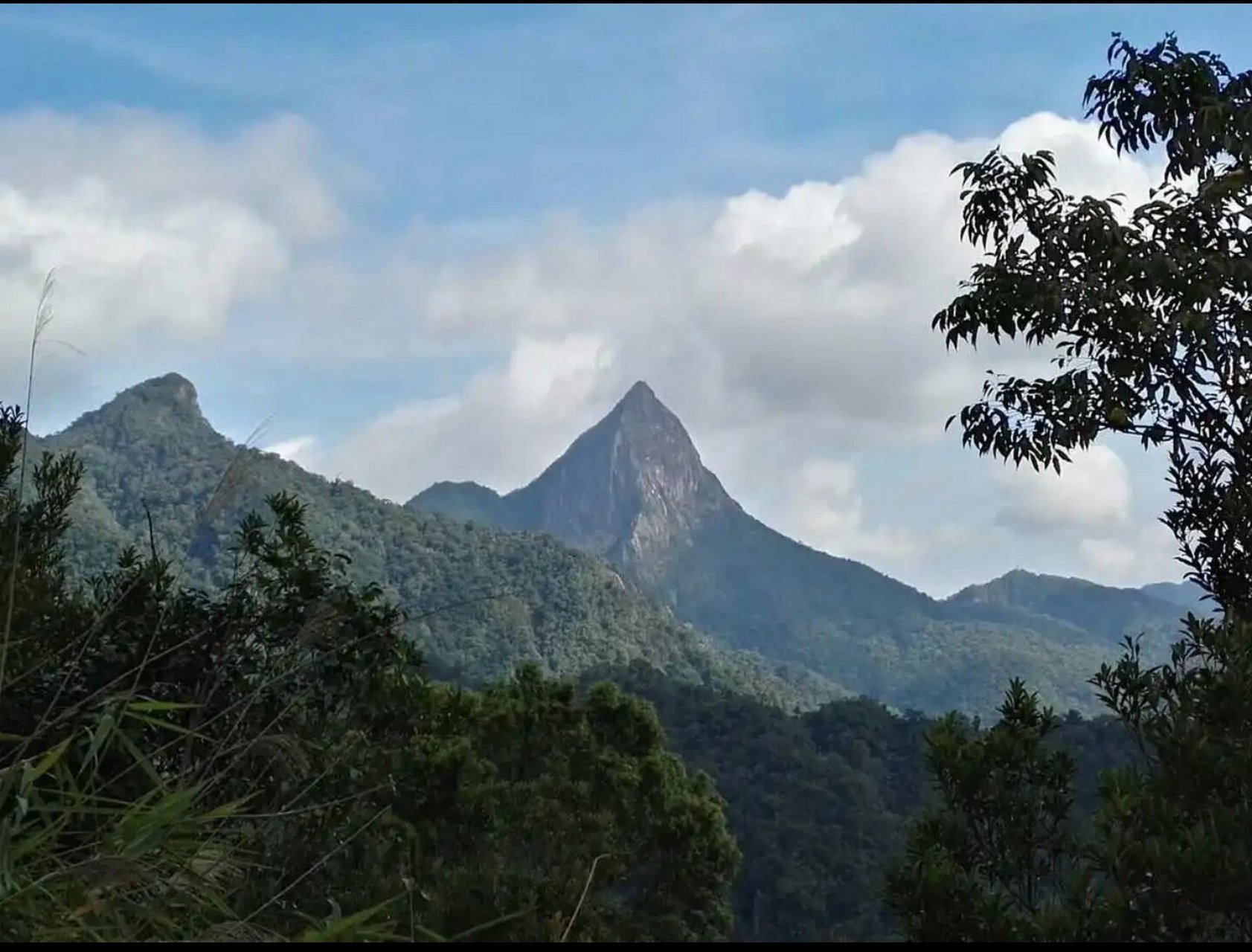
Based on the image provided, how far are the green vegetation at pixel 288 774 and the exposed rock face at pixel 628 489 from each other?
4197 inches

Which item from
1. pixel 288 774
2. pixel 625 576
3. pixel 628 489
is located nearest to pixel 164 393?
pixel 288 774

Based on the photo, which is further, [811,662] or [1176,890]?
[811,662]

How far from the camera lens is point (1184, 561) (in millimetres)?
3572

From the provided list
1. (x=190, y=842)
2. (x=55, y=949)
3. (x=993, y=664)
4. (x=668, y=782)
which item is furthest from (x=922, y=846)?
(x=993, y=664)

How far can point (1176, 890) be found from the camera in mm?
2492

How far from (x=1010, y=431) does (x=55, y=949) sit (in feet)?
10.3

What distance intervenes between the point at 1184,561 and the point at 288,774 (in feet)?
7.93

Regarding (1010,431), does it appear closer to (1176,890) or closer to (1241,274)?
(1241,274)

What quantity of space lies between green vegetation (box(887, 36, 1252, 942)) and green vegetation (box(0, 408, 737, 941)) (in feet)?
3.47

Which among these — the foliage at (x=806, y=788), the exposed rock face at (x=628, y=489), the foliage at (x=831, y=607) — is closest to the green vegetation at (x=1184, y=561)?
the foliage at (x=806, y=788)

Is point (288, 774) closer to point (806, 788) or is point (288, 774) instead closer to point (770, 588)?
point (806, 788)

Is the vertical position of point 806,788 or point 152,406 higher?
point 152,406

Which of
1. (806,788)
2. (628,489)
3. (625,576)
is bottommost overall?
(806,788)

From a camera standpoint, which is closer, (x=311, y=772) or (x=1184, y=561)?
(x=311, y=772)
